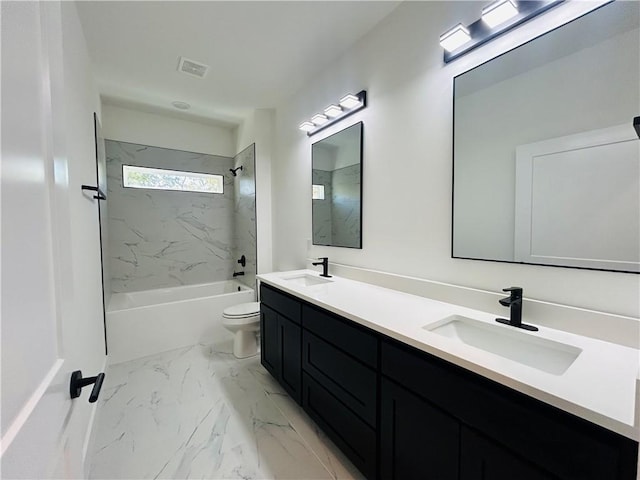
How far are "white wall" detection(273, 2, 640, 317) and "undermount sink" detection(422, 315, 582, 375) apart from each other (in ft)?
0.73

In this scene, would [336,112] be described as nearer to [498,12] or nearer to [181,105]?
[498,12]

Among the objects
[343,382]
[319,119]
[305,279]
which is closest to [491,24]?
[319,119]

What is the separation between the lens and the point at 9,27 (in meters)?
0.43

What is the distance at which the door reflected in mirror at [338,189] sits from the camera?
2.14m

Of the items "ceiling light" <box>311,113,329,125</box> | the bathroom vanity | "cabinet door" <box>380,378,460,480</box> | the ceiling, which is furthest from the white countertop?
the ceiling

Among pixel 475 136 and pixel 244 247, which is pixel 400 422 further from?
pixel 244 247

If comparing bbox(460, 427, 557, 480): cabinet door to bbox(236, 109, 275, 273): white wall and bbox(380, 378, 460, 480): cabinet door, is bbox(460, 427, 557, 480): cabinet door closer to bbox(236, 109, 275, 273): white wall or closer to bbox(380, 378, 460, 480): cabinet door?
bbox(380, 378, 460, 480): cabinet door

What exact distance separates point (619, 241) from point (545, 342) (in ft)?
1.48

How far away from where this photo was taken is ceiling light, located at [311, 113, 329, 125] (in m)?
2.36

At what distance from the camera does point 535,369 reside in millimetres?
845

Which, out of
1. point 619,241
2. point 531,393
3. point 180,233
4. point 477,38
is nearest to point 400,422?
point 531,393

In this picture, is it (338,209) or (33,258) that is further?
(338,209)

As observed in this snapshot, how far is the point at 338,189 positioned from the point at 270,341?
1.39 meters

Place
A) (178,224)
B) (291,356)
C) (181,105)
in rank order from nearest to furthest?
(291,356), (181,105), (178,224)
